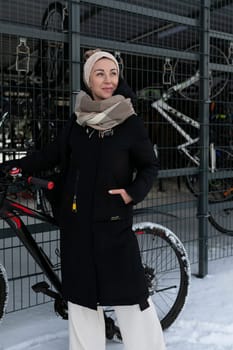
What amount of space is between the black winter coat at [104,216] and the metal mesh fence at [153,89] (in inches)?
26.9

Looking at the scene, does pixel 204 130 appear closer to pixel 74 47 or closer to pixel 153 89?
pixel 153 89

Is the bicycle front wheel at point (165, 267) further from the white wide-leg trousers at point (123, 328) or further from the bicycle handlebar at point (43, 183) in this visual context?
the bicycle handlebar at point (43, 183)

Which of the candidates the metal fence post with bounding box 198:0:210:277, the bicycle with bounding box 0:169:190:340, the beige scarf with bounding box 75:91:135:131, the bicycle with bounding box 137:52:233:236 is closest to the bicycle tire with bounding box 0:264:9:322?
the bicycle with bounding box 0:169:190:340

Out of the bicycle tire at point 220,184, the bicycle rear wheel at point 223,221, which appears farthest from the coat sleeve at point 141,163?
the bicycle rear wheel at point 223,221

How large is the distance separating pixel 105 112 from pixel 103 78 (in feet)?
0.52

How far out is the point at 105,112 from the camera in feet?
6.33

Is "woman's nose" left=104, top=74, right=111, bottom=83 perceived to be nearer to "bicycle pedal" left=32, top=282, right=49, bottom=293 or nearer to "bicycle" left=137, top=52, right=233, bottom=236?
"bicycle pedal" left=32, top=282, right=49, bottom=293

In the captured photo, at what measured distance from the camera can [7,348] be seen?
252 cm


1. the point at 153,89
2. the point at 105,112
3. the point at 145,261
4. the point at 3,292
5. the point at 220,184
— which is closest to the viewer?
the point at 105,112

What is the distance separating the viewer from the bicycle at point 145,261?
2.22m

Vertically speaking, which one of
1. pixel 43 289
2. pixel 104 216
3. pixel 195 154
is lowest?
pixel 43 289

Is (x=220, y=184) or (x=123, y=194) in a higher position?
(x=123, y=194)

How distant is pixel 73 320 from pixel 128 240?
17.5 inches

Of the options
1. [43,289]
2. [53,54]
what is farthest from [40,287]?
[53,54]
